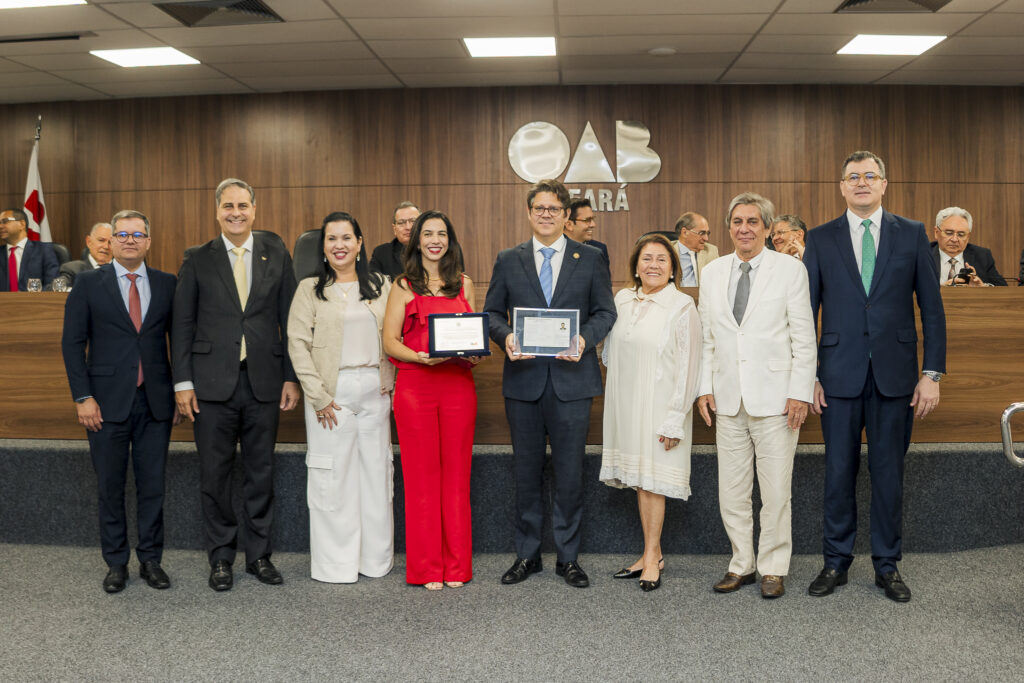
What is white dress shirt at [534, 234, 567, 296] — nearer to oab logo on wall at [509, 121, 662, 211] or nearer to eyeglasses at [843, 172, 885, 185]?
eyeglasses at [843, 172, 885, 185]

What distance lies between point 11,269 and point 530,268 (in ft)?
17.1

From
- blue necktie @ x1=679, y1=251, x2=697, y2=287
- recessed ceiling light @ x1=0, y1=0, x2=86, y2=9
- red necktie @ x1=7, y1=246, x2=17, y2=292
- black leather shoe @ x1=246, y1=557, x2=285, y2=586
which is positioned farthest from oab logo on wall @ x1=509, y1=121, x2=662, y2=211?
black leather shoe @ x1=246, y1=557, x2=285, y2=586

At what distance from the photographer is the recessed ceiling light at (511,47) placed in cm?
668

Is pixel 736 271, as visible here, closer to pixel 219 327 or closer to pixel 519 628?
pixel 519 628

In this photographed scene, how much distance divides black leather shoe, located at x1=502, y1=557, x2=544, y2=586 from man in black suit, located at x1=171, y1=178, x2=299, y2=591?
3.21ft

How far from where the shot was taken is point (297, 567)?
3.78 m

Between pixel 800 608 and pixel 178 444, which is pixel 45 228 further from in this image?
pixel 800 608

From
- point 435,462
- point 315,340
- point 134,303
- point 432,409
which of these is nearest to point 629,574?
point 435,462

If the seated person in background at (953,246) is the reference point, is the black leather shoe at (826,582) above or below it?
below

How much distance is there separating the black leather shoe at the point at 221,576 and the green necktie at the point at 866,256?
2.87m

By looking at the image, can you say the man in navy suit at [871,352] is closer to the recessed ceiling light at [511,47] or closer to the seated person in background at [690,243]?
the seated person in background at [690,243]

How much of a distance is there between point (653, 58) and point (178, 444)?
5.11 meters

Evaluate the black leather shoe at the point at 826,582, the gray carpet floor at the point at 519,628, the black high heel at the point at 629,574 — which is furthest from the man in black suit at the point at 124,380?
the black leather shoe at the point at 826,582

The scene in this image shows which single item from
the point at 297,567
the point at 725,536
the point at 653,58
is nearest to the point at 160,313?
the point at 297,567
